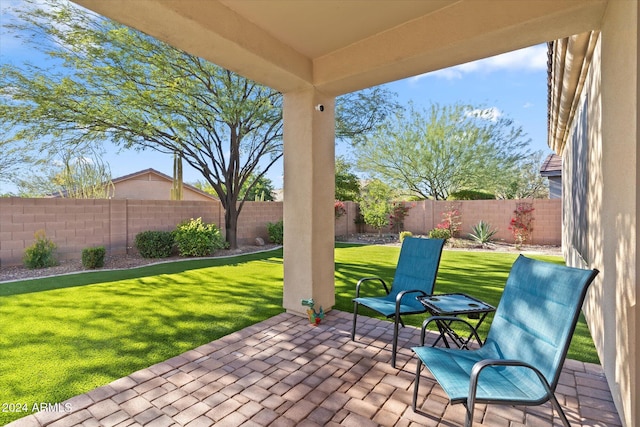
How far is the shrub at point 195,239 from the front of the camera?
9.48 metres

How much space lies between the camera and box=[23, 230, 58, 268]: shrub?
722 cm

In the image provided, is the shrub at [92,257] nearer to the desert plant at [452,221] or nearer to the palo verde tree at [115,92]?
the palo verde tree at [115,92]

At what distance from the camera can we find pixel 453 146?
17.4 m

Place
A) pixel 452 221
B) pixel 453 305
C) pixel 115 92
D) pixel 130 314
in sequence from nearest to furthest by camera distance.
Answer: pixel 453 305 < pixel 130 314 < pixel 115 92 < pixel 452 221

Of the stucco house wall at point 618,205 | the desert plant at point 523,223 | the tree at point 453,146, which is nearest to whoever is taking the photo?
the stucco house wall at point 618,205

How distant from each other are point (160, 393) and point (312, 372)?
1.26m

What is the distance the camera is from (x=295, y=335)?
362cm

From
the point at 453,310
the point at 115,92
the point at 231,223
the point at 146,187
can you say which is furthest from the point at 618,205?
the point at 146,187

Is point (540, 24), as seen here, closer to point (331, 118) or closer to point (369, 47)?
point (369, 47)

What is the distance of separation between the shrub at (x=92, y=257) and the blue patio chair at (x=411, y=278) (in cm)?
709

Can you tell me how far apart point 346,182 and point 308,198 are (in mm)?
16211

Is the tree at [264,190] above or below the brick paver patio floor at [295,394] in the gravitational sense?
above

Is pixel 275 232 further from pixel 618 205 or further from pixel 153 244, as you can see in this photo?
pixel 618 205

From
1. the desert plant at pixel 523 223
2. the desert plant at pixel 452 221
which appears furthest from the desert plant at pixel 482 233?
the desert plant at pixel 523 223
